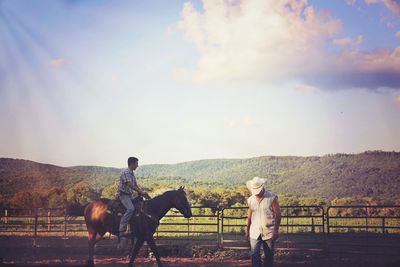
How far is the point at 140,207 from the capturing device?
34.3 ft

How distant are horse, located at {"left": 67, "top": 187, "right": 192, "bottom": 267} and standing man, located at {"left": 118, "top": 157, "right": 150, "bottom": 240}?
18 cm

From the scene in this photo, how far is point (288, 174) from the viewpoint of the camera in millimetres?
101000

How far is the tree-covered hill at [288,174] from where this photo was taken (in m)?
75.5

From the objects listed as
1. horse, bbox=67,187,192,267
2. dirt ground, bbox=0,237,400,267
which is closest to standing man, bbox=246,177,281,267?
horse, bbox=67,187,192,267

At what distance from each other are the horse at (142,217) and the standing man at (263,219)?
3.49 m

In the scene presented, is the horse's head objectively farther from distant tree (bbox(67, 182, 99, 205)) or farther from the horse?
distant tree (bbox(67, 182, 99, 205))

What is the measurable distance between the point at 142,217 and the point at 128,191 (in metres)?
0.65

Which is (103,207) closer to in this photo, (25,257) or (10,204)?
(25,257)

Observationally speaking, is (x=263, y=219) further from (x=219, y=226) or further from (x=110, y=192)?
(x=110, y=192)

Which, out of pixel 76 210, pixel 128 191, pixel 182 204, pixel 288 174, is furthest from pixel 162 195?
pixel 288 174

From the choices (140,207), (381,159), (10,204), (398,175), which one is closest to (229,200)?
(10,204)

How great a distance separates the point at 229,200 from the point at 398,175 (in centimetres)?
3540

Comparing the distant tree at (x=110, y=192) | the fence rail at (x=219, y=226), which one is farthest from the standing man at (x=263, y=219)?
the distant tree at (x=110, y=192)

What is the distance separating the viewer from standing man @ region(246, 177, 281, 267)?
6.77m
